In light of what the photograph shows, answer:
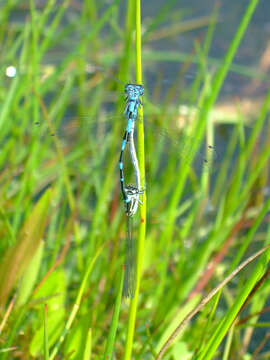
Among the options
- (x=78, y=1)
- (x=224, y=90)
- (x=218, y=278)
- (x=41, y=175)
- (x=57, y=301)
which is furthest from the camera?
(x=78, y=1)

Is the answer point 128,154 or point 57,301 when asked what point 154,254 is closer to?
point 57,301

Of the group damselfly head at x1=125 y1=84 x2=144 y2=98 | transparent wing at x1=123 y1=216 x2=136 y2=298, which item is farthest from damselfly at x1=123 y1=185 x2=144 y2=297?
damselfly head at x1=125 y1=84 x2=144 y2=98

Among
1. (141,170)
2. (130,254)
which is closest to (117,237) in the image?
(130,254)

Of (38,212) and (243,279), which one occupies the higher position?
(38,212)

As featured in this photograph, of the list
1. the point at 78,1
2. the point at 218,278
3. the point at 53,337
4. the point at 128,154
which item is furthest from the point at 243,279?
the point at 78,1

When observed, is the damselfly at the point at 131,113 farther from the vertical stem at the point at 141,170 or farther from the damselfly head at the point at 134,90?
the vertical stem at the point at 141,170

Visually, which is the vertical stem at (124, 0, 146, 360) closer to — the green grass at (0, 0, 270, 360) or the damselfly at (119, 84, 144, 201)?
the green grass at (0, 0, 270, 360)

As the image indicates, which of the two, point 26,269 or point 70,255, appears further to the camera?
point 70,255
